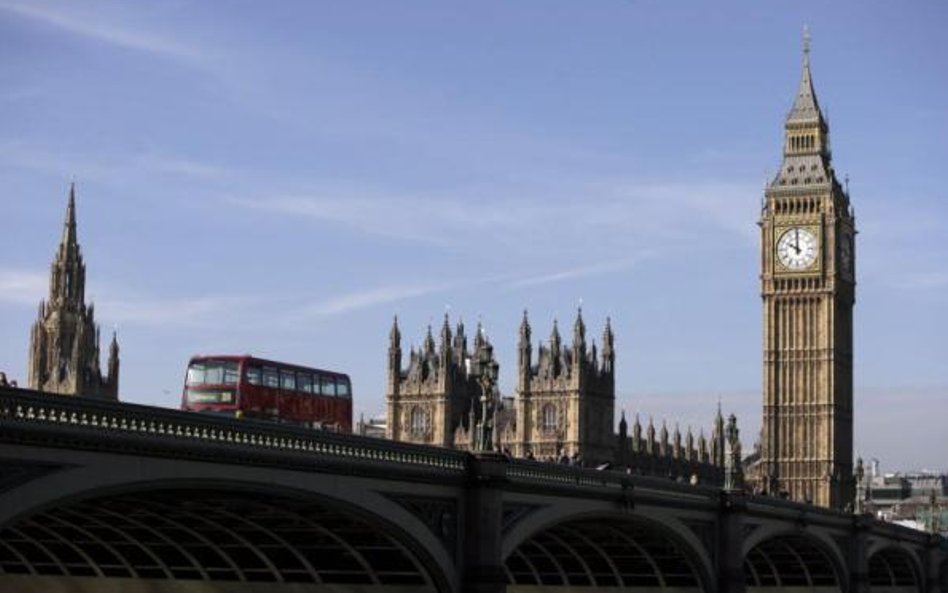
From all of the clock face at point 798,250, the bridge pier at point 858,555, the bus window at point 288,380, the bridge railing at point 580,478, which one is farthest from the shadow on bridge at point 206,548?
the clock face at point 798,250

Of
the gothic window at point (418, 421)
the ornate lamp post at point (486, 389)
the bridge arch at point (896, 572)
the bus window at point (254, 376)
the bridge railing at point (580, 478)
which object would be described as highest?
the gothic window at point (418, 421)

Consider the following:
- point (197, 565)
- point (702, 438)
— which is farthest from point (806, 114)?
point (197, 565)

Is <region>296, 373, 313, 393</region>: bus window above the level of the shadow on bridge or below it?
above

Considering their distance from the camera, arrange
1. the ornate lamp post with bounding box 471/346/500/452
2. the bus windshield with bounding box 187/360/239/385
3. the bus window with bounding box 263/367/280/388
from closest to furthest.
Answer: the ornate lamp post with bounding box 471/346/500/452, the bus windshield with bounding box 187/360/239/385, the bus window with bounding box 263/367/280/388

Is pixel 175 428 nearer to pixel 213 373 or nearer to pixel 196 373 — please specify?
pixel 213 373

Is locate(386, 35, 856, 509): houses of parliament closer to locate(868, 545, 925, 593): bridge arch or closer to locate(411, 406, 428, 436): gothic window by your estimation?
locate(411, 406, 428, 436): gothic window

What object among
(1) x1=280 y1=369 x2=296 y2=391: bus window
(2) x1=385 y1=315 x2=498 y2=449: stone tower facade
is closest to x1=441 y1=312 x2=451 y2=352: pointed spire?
(2) x1=385 y1=315 x2=498 y2=449: stone tower facade

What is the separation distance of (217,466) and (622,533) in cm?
2731

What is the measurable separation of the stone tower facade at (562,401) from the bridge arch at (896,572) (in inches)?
914

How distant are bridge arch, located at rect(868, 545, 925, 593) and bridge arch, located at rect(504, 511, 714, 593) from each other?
3937 centimetres

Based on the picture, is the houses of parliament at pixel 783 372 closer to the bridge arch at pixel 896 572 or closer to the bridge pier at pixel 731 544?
the bridge arch at pixel 896 572

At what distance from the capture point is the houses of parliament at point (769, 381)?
12750 cm

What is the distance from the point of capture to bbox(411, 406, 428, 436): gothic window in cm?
12950

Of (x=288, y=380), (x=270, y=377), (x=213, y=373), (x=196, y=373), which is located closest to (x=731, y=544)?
(x=288, y=380)
